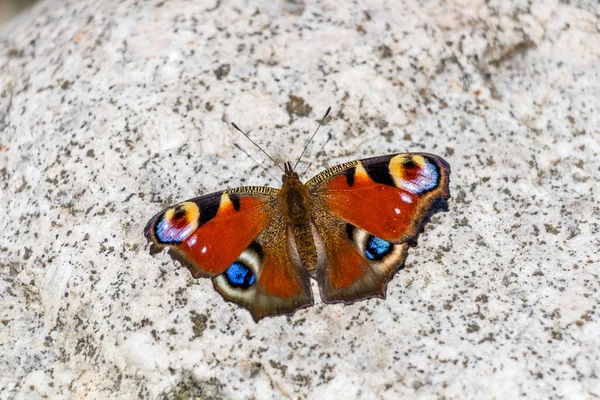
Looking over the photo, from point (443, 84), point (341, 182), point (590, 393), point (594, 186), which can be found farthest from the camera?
point (443, 84)

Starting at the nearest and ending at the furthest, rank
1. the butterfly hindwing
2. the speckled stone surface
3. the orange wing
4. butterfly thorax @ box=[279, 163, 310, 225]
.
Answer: the speckled stone surface
the butterfly hindwing
the orange wing
butterfly thorax @ box=[279, 163, 310, 225]

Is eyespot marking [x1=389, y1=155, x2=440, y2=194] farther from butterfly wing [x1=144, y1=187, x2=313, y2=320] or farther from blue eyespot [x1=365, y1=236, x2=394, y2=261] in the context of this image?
butterfly wing [x1=144, y1=187, x2=313, y2=320]

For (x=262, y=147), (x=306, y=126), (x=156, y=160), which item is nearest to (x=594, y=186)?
(x=306, y=126)

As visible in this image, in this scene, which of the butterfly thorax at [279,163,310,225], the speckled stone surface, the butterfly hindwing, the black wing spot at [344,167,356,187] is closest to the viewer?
the speckled stone surface

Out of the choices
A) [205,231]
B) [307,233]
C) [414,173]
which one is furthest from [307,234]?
[414,173]

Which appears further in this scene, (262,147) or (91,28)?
(91,28)

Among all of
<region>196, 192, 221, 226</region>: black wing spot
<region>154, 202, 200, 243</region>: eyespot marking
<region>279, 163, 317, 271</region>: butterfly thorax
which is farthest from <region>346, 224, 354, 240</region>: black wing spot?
<region>154, 202, 200, 243</region>: eyespot marking

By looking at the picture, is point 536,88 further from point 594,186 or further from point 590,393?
point 590,393
